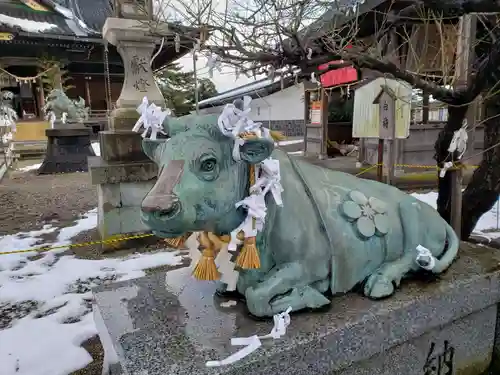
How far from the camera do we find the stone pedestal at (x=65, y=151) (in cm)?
1116

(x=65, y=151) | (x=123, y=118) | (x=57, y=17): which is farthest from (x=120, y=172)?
(x=57, y=17)

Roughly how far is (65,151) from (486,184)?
11.2 meters

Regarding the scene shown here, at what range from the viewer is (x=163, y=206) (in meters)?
1.23

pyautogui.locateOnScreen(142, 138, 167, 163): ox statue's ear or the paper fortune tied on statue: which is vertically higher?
the paper fortune tied on statue

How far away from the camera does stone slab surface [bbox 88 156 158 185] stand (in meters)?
4.43

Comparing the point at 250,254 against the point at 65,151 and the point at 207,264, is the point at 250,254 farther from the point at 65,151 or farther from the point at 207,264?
the point at 65,151

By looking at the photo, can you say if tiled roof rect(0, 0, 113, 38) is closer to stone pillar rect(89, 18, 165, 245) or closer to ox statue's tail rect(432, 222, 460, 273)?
stone pillar rect(89, 18, 165, 245)

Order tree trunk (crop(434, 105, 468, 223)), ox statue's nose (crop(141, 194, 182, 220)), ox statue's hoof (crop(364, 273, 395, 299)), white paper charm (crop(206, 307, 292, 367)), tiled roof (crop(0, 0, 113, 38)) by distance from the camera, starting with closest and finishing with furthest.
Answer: ox statue's nose (crop(141, 194, 182, 220))
white paper charm (crop(206, 307, 292, 367))
ox statue's hoof (crop(364, 273, 395, 299))
tree trunk (crop(434, 105, 468, 223))
tiled roof (crop(0, 0, 113, 38))

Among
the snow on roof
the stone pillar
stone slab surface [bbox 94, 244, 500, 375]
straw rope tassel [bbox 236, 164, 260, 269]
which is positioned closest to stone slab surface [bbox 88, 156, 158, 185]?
the stone pillar

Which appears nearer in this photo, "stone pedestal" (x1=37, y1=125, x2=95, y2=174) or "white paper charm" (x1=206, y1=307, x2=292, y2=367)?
"white paper charm" (x1=206, y1=307, x2=292, y2=367)

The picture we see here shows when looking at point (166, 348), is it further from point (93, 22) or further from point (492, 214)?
point (93, 22)

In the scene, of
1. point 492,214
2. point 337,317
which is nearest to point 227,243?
point 337,317

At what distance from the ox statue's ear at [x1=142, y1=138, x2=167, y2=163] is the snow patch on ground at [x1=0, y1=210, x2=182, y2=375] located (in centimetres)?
163

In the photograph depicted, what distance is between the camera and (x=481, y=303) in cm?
194
